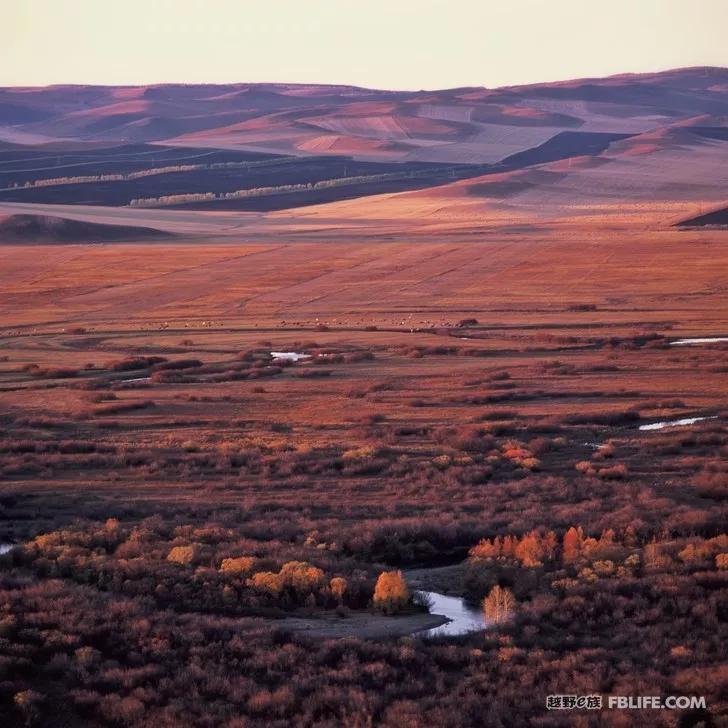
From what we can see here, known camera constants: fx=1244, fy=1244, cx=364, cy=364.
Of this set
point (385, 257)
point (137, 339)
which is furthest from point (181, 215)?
point (137, 339)

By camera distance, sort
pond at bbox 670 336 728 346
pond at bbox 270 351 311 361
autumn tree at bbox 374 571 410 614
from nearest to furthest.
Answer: autumn tree at bbox 374 571 410 614, pond at bbox 270 351 311 361, pond at bbox 670 336 728 346

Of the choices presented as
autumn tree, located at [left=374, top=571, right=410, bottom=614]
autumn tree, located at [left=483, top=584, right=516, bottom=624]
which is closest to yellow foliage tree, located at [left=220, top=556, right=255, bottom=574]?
autumn tree, located at [left=374, top=571, right=410, bottom=614]

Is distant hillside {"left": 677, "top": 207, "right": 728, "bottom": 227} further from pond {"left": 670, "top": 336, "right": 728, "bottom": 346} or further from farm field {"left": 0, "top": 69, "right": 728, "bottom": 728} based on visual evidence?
pond {"left": 670, "top": 336, "right": 728, "bottom": 346}

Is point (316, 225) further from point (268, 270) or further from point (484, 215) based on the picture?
point (268, 270)

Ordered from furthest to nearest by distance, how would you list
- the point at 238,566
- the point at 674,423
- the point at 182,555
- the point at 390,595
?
the point at 674,423
the point at 182,555
the point at 238,566
the point at 390,595

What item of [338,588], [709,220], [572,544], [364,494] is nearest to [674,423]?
[364,494]

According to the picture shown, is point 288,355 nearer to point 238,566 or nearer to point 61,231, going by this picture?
point 238,566
